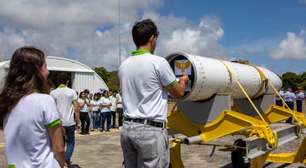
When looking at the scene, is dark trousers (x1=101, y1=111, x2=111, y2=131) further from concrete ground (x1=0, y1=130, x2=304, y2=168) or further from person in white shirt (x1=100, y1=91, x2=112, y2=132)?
concrete ground (x1=0, y1=130, x2=304, y2=168)

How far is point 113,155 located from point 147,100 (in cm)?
720

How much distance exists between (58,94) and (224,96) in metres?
3.44

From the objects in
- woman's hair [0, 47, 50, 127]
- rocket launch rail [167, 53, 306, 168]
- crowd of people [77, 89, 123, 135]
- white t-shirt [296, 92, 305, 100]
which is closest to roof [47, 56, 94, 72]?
crowd of people [77, 89, 123, 135]

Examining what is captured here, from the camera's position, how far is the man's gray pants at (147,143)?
13.0 ft

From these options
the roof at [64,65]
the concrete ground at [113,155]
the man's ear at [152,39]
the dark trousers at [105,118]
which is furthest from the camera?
the roof at [64,65]

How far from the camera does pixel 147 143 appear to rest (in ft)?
12.9

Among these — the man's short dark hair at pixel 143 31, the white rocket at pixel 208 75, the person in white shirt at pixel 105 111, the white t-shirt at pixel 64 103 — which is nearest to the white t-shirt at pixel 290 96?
the person in white shirt at pixel 105 111

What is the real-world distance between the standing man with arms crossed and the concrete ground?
4012mm

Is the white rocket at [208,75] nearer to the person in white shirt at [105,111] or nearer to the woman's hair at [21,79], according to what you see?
the woman's hair at [21,79]

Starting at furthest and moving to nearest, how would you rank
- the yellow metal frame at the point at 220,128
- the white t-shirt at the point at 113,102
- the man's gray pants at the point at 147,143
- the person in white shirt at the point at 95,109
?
the white t-shirt at the point at 113,102
the person in white shirt at the point at 95,109
the yellow metal frame at the point at 220,128
the man's gray pants at the point at 147,143

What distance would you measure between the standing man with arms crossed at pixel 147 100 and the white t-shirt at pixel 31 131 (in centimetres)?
128

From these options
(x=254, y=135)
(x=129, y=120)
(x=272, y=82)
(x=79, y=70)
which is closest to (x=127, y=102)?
(x=129, y=120)

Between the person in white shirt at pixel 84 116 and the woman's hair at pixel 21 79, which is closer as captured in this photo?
the woman's hair at pixel 21 79

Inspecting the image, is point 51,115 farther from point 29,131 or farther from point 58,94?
point 58,94
